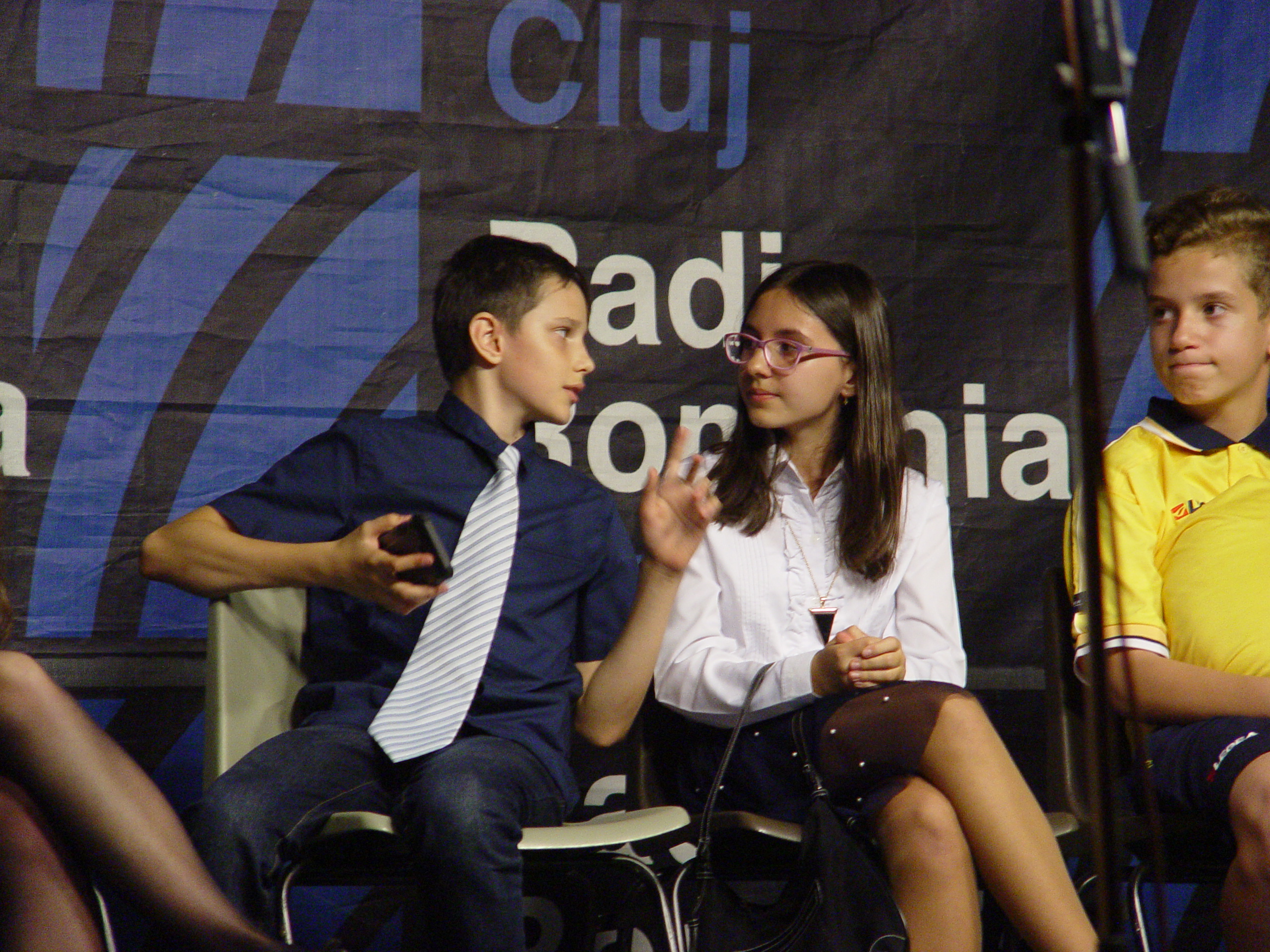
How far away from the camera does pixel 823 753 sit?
1.73 m

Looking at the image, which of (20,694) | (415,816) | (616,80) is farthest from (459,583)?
(616,80)

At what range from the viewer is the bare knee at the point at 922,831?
1.61 m

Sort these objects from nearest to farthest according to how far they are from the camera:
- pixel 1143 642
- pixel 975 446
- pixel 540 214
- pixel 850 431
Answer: pixel 1143 642 → pixel 850 431 → pixel 540 214 → pixel 975 446

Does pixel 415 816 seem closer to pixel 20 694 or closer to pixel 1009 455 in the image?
pixel 20 694

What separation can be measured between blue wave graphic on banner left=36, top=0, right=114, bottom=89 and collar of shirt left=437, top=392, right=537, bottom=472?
35.6 inches

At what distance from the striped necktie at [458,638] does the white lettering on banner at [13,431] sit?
33.0 inches

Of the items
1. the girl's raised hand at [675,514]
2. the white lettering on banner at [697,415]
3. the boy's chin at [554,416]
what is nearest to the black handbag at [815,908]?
the girl's raised hand at [675,514]

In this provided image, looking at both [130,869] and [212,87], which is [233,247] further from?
[130,869]

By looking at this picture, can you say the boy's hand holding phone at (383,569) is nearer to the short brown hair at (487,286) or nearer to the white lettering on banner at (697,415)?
the short brown hair at (487,286)

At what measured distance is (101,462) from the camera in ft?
7.41

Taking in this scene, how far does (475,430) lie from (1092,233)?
4.33 feet

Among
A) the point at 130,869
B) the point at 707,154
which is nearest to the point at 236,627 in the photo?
the point at 130,869

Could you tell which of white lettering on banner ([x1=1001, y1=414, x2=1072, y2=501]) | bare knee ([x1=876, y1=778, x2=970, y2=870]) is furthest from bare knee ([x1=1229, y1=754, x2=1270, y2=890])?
white lettering on banner ([x1=1001, y1=414, x2=1072, y2=501])

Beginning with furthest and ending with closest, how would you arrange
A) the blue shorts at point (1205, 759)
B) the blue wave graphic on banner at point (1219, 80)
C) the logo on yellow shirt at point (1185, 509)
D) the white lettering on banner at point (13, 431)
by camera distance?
the blue wave graphic on banner at point (1219, 80) → the white lettering on banner at point (13, 431) → the logo on yellow shirt at point (1185, 509) → the blue shorts at point (1205, 759)
